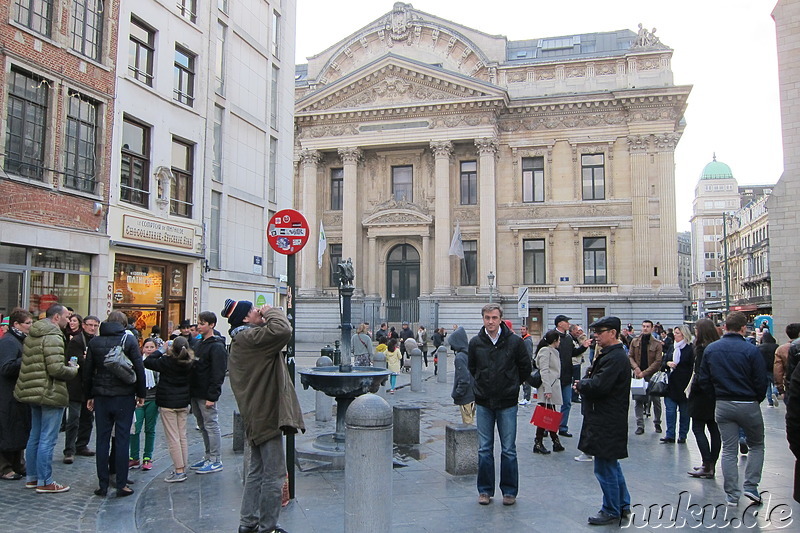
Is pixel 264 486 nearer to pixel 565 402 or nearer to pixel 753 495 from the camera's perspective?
pixel 753 495

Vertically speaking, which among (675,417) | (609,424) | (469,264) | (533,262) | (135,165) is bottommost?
(675,417)

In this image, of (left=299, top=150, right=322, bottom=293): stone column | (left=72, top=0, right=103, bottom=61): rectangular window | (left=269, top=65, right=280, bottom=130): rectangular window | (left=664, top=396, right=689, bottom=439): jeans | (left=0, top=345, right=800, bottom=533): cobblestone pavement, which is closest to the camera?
(left=0, top=345, right=800, bottom=533): cobblestone pavement

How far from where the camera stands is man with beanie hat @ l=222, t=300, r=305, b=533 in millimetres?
5594

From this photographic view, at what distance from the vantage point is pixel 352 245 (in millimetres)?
40969

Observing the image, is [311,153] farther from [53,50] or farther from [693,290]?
[693,290]

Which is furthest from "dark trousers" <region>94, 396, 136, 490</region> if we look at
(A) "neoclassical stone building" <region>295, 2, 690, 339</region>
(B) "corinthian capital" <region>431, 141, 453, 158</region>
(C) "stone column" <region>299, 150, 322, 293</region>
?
(C) "stone column" <region>299, 150, 322, 293</region>

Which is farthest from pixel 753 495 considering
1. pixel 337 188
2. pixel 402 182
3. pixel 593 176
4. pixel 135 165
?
pixel 337 188

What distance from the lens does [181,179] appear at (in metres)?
18.8

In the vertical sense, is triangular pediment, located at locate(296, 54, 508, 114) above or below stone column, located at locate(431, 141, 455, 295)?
above

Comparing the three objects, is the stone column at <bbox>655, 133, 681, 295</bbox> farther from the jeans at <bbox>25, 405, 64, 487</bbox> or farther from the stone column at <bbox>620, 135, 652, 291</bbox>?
the jeans at <bbox>25, 405, 64, 487</bbox>

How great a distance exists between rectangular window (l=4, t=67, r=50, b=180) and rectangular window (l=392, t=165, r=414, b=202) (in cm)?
2912

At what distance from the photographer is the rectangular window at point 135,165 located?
53.7 feet

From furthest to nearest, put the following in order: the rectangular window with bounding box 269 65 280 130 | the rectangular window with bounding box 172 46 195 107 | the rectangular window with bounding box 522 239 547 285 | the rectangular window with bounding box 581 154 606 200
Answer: the rectangular window with bounding box 522 239 547 285
the rectangular window with bounding box 581 154 606 200
the rectangular window with bounding box 269 65 280 130
the rectangular window with bounding box 172 46 195 107

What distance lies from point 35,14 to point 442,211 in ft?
92.9
